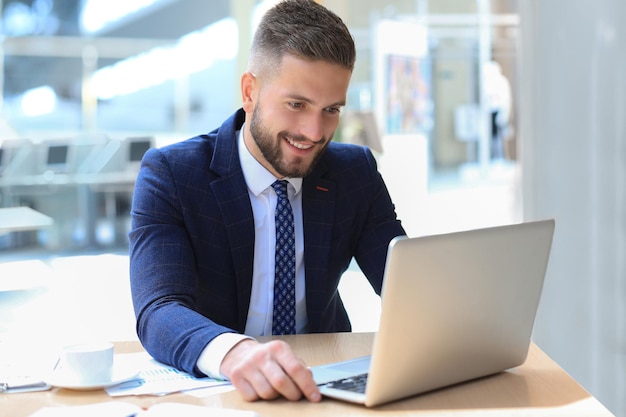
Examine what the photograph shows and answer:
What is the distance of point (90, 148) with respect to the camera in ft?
11.6

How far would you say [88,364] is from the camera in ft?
4.67

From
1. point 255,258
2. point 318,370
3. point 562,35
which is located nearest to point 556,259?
point 562,35

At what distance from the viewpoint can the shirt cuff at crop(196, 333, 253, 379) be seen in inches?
57.2

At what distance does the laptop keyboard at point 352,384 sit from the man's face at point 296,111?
606 millimetres

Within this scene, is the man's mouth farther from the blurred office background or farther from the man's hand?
the blurred office background

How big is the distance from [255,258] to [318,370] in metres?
0.54

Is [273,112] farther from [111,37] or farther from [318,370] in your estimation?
[111,37]

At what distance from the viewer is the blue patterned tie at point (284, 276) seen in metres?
2.00

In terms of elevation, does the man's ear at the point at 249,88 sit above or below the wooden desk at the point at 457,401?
above

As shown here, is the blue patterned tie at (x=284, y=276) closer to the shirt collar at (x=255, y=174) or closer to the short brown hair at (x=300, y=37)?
the shirt collar at (x=255, y=174)

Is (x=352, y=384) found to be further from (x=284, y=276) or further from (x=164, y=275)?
(x=284, y=276)

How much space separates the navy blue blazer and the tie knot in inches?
2.3

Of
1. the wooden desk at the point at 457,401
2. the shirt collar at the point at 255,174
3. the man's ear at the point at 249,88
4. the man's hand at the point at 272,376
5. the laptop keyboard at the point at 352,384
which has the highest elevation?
the man's ear at the point at 249,88

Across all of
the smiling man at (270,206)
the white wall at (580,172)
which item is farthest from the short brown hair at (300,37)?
the white wall at (580,172)
